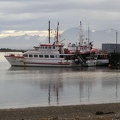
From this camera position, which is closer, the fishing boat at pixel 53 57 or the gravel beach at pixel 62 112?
the gravel beach at pixel 62 112

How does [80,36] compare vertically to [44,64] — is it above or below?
above

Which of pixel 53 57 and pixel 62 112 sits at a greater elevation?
pixel 53 57

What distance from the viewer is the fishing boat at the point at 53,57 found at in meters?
83.7

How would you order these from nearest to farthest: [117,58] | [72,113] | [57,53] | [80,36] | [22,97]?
[72,113]
[22,97]
[57,53]
[117,58]
[80,36]

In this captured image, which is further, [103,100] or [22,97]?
[22,97]

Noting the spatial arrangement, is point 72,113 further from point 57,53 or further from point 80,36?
point 80,36

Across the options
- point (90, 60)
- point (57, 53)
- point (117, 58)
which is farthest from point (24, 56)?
point (117, 58)

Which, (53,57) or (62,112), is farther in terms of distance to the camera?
(53,57)

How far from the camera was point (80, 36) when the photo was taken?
101 metres

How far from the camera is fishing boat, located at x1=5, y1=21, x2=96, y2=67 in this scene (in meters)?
83.7

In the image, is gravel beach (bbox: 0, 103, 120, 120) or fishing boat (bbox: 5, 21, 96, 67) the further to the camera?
fishing boat (bbox: 5, 21, 96, 67)

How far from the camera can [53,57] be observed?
8438 cm

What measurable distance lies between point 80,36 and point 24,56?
800 inches

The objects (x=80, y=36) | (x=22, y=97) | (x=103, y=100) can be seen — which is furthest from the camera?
(x=80, y=36)
